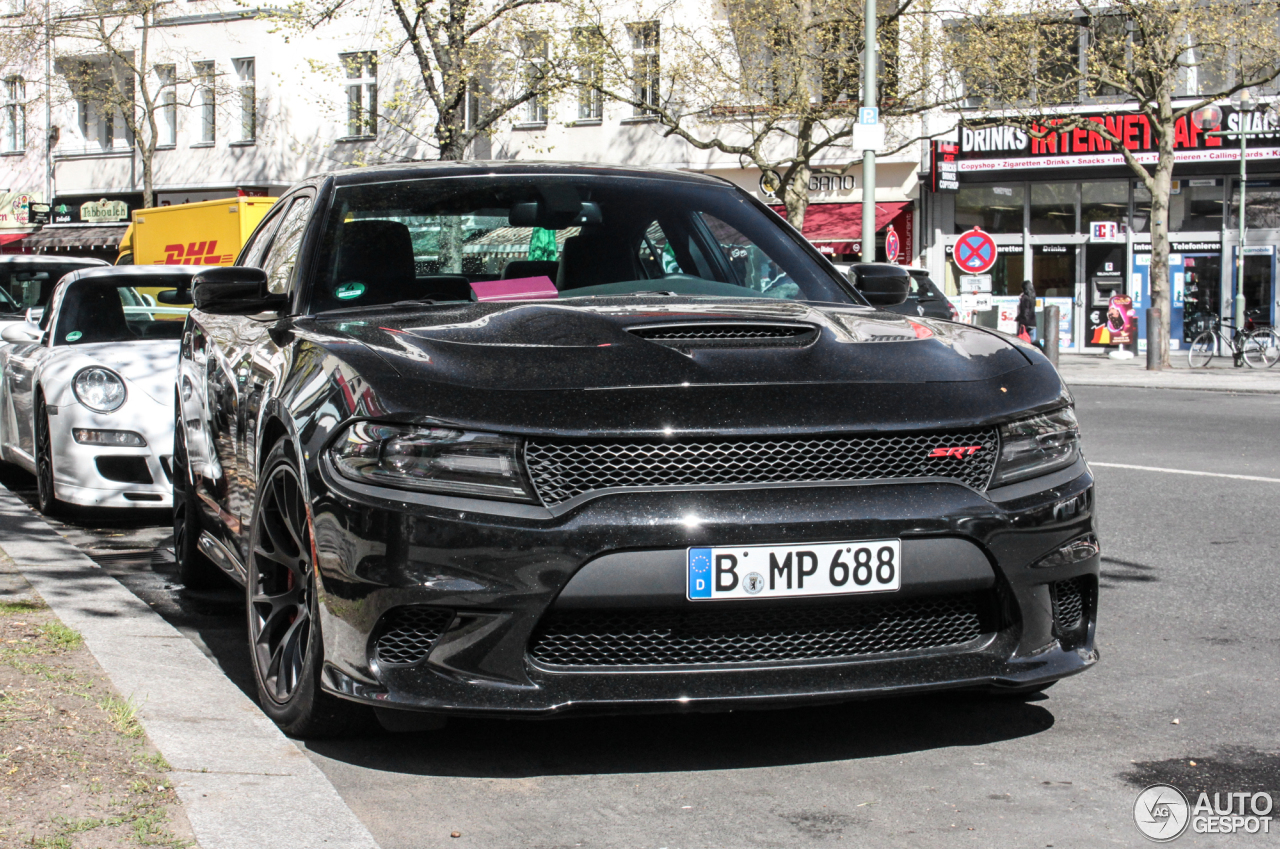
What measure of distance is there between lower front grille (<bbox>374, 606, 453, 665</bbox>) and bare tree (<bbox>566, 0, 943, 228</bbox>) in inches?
988

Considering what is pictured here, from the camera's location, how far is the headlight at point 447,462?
3.35 m

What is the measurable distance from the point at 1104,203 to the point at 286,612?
3101 cm

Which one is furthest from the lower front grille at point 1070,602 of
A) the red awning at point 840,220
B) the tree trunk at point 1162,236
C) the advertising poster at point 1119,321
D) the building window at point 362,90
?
the building window at point 362,90

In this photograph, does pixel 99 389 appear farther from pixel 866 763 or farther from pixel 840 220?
pixel 840 220

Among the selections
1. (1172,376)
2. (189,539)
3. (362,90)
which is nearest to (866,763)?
(189,539)

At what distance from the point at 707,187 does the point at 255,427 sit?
71.4 inches

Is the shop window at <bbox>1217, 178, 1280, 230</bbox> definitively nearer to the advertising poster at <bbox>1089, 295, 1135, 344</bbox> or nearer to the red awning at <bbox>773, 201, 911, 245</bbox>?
the advertising poster at <bbox>1089, 295, 1135, 344</bbox>

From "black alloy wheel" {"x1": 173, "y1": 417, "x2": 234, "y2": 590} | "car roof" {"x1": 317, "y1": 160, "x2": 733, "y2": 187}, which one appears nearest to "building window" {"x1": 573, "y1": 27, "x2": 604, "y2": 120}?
"black alloy wheel" {"x1": 173, "y1": 417, "x2": 234, "y2": 590}

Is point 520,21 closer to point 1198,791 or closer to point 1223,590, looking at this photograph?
point 1223,590

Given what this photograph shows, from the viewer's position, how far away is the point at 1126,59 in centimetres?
2641

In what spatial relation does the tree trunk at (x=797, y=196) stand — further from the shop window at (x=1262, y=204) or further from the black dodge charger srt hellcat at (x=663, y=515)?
the black dodge charger srt hellcat at (x=663, y=515)

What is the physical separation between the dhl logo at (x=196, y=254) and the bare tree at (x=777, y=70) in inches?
346

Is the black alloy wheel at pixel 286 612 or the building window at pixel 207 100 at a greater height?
the building window at pixel 207 100

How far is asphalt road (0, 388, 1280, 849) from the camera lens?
324 cm
